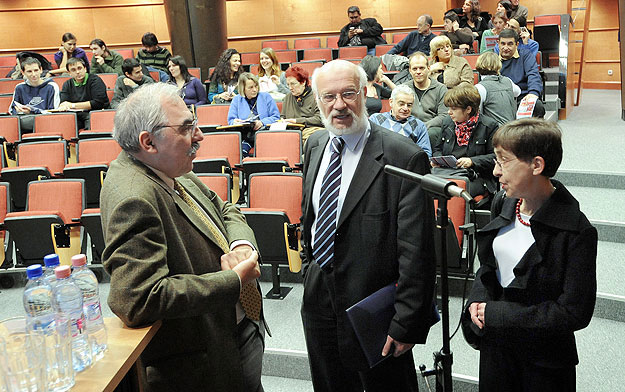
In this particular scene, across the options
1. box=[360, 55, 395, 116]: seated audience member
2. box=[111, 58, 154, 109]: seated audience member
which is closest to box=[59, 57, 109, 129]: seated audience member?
box=[111, 58, 154, 109]: seated audience member

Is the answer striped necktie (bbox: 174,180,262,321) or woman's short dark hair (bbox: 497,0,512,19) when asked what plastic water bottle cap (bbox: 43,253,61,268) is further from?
woman's short dark hair (bbox: 497,0,512,19)

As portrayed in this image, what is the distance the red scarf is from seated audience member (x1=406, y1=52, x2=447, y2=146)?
2.85ft

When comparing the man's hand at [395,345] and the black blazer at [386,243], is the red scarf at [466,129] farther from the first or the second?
the man's hand at [395,345]

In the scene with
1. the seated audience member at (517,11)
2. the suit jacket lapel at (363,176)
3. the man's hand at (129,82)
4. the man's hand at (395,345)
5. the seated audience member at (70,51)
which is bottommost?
the man's hand at (395,345)

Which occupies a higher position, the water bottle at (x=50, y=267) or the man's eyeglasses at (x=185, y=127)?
the man's eyeglasses at (x=185, y=127)

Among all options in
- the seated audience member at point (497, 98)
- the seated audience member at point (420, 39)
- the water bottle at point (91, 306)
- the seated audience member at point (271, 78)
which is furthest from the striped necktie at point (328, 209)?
the seated audience member at point (420, 39)

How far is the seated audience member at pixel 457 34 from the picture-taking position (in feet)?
25.5

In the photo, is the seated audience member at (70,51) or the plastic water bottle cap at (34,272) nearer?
the plastic water bottle cap at (34,272)

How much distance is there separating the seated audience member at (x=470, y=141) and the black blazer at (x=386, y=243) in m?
1.92

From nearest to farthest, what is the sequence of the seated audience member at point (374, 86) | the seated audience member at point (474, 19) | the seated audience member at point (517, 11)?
the seated audience member at point (374, 86) → the seated audience member at point (517, 11) → the seated audience member at point (474, 19)

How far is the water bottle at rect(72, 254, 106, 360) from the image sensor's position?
1.31 meters

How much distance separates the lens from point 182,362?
4.73 ft

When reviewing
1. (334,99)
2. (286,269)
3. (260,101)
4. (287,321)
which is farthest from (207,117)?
(334,99)

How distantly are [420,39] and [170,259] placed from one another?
700 cm
